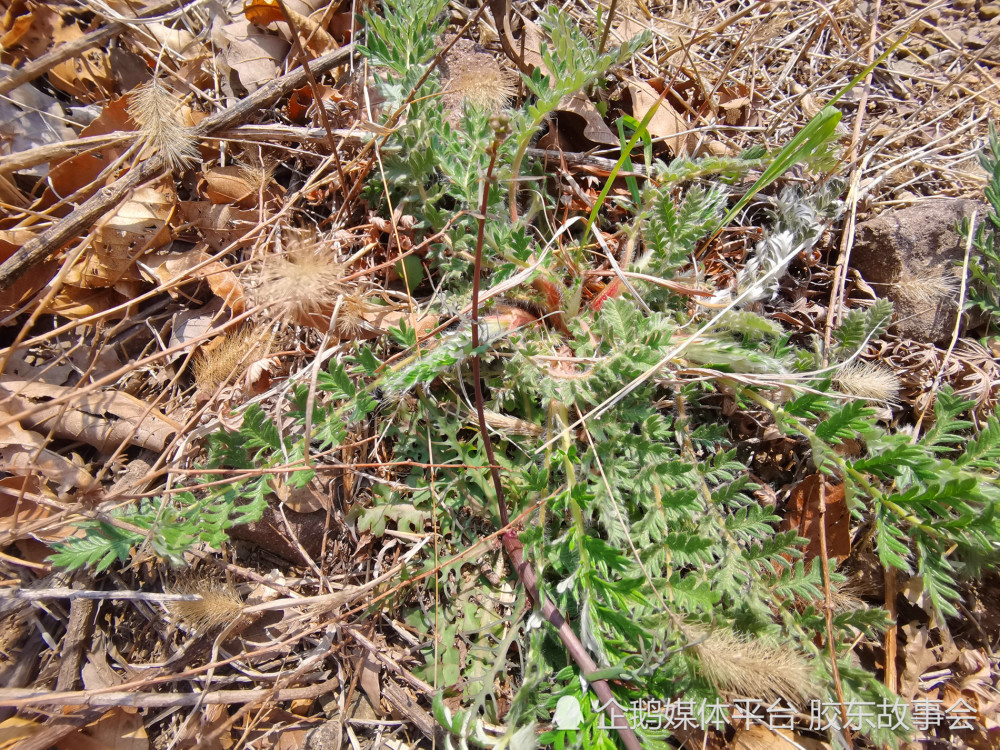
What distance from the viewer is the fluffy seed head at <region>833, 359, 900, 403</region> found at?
6.40 feet

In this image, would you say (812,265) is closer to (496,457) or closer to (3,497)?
(496,457)

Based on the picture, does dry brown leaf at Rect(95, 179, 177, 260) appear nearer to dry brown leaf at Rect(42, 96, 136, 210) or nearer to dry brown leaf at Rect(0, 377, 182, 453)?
dry brown leaf at Rect(42, 96, 136, 210)

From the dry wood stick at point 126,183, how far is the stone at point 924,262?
2495mm

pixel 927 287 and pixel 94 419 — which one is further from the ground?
pixel 927 287

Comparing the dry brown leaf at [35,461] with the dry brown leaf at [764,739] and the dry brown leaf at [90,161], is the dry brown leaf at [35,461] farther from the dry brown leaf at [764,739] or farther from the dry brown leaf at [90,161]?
the dry brown leaf at [764,739]

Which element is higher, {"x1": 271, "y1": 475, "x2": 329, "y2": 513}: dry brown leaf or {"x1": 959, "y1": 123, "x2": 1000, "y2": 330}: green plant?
{"x1": 959, "y1": 123, "x2": 1000, "y2": 330}: green plant

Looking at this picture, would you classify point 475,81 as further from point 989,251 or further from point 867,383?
point 989,251

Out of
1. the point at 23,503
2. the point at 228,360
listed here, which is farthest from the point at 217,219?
the point at 23,503

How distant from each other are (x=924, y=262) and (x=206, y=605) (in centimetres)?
308

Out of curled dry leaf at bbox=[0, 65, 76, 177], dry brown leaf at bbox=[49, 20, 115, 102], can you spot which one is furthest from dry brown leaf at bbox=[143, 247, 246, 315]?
dry brown leaf at bbox=[49, 20, 115, 102]

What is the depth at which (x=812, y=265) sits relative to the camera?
2.45 m

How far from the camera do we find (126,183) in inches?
88.7

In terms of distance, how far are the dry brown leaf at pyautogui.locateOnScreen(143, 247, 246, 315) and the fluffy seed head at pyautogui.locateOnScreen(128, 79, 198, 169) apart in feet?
1.18

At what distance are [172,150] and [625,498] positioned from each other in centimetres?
214
